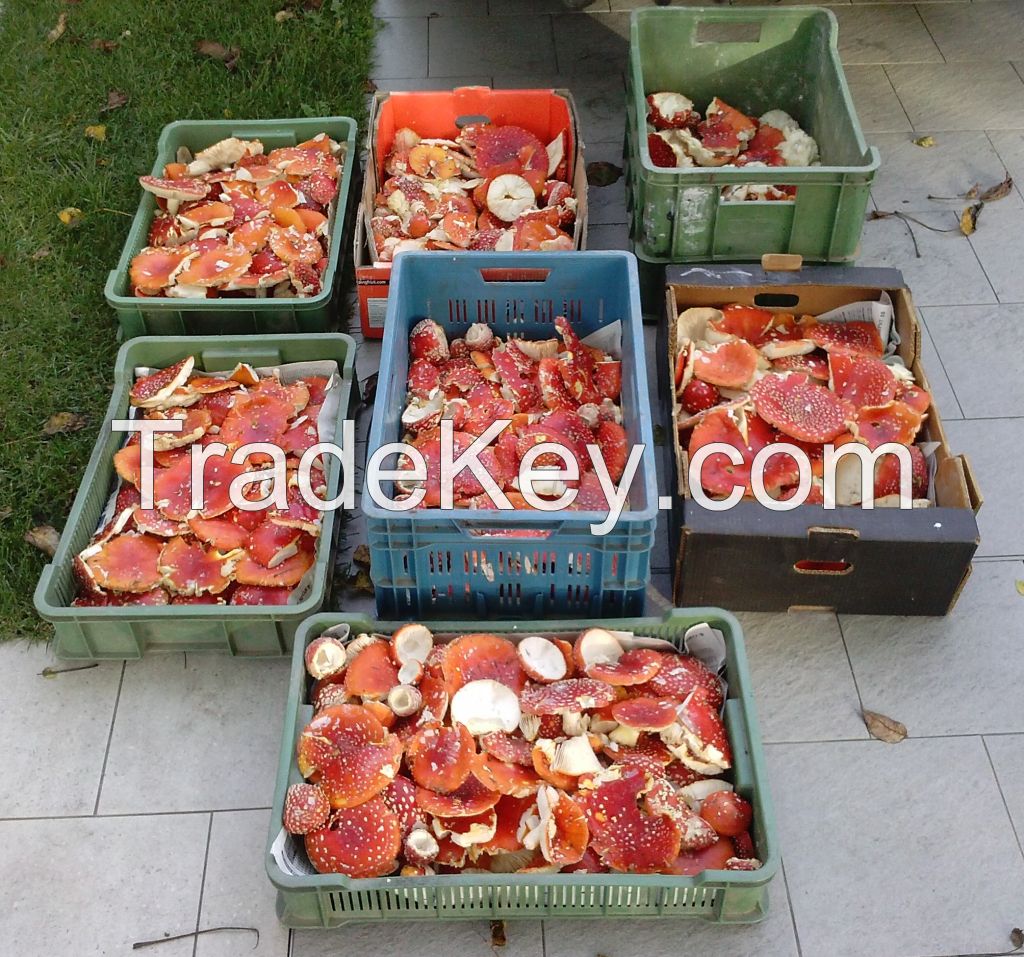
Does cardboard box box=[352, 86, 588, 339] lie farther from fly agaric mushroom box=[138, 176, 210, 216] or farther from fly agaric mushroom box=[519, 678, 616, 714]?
fly agaric mushroom box=[519, 678, 616, 714]

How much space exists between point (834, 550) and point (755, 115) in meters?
2.14

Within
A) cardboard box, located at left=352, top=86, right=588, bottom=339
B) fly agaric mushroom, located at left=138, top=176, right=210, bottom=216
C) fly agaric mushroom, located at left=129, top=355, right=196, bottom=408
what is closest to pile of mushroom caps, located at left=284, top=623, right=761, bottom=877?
fly agaric mushroom, located at left=129, top=355, right=196, bottom=408

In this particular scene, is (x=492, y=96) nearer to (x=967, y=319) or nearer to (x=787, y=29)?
(x=787, y=29)

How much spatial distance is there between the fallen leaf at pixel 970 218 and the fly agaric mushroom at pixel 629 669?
8.05 ft

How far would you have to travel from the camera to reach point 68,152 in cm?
418

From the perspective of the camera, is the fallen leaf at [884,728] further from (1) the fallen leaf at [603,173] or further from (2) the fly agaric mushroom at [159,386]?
(1) the fallen leaf at [603,173]

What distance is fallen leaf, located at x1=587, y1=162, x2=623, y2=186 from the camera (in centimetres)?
406

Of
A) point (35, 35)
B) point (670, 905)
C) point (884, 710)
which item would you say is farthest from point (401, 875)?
point (35, 35)

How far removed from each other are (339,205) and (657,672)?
6.79ft

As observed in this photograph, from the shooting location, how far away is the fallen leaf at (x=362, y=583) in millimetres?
2811

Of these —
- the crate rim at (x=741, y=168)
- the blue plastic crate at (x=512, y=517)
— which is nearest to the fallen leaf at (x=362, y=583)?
the blue plastic crate at (x=512, y=517)

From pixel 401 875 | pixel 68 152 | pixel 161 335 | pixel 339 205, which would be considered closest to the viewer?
pixel 401 875

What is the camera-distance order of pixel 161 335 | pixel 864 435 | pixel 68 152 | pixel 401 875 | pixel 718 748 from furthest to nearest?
pixel 68 152 → pixel 161 335 → pixel 864 435 → pixel 718 748 → pixel 401 875

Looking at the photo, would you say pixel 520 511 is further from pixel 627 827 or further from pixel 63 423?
pixel 63 423
